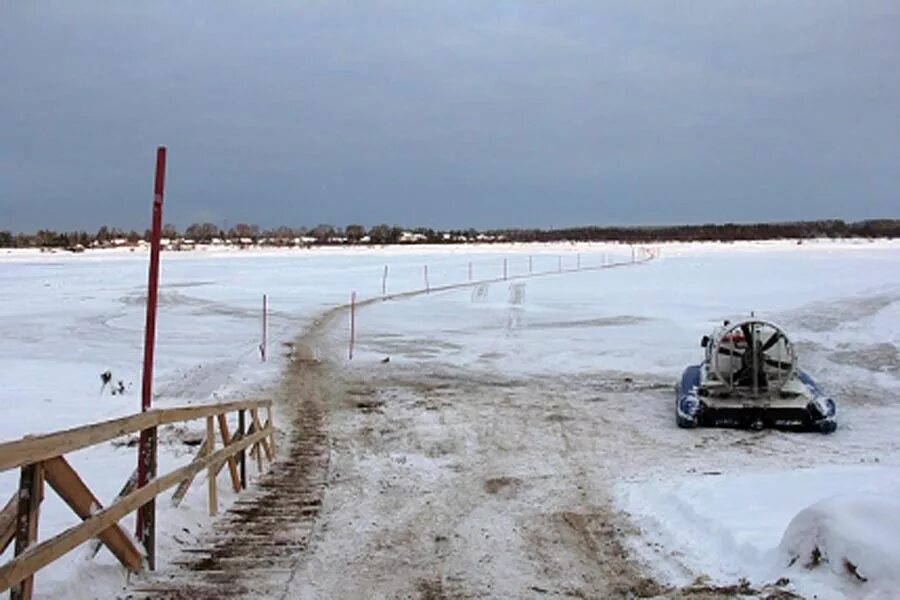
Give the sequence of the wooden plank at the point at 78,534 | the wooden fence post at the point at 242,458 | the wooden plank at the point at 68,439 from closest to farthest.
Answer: the wooden plank at the point at 68,439, the wooden plank at the point at 78,534, the wooden fence post at the point at 242,458

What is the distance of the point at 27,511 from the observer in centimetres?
398

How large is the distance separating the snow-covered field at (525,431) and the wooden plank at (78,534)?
1.44 ft

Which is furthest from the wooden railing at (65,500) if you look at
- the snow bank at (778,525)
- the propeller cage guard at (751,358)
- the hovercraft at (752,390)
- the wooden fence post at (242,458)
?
the propeller cage guard at (751,358)

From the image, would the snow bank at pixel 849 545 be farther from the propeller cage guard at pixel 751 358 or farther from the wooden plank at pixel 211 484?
the propeller cage guard at pixel 751 358

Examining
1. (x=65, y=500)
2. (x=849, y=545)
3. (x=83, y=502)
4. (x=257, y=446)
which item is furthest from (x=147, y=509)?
(x=849, y=545)

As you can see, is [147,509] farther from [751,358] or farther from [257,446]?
[751,358]

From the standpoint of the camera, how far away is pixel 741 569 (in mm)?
5809

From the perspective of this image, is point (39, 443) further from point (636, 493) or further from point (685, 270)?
point (685, 270)

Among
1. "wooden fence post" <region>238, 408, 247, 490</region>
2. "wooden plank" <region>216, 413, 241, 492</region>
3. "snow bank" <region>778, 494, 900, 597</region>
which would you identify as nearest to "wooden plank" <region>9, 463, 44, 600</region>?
"wooden plank" <region>216, 413, 241, 492</region>

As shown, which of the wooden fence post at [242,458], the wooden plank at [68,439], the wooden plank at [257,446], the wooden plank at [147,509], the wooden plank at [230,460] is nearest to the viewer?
the wooden plank at [68,439]

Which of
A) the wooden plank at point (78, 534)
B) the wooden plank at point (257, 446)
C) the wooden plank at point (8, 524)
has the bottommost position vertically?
the wooden plank at point (257, 446)

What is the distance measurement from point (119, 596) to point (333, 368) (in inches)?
512

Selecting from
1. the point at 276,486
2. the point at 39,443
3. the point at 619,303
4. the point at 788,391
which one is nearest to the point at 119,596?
the point at 39,443

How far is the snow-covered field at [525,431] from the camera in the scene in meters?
5.89
